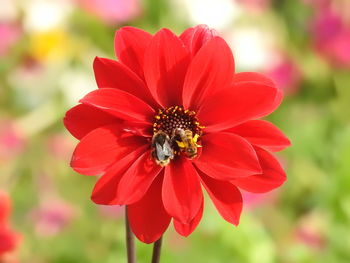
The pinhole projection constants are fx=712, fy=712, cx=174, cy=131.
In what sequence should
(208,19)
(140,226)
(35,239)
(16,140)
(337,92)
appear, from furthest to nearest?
(337,92) → (208,19) → (16,140) → (35,239) → (140,226)

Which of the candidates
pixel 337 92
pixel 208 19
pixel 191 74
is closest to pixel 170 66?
pixel 191 74

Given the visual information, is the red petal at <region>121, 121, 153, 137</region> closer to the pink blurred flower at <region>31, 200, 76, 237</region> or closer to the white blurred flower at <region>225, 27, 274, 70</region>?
the pink blurred flower at <region>31, 200, 76, 237</region>

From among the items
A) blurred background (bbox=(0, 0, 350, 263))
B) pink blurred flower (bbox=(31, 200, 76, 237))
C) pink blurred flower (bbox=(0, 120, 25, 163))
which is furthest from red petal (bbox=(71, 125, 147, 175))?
pink blurred flower (bbox=(0, 120, 25, 163))

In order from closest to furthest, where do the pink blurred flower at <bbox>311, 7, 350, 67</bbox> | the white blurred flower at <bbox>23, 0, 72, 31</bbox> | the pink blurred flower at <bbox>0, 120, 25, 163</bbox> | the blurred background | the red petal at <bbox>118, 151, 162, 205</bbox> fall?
the red petal at <bbox>118, 151, 162, 205</bbox> < the blurred background < the pink blurred flower at <bbox>0, 120, 25, 163</bbox> < the white blurred flower at <bbox>23, 0, 72, 31</bbox> < the pink blurred flower at <bbox>311, 7, 350, 67</bbox>

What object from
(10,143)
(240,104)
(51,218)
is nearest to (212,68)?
(240,104)

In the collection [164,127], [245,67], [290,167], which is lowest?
[290,167]

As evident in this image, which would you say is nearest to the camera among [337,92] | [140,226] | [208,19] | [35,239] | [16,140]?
[140,226]

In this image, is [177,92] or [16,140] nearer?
[177,92]

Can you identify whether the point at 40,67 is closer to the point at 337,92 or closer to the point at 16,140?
the point at 16,140
